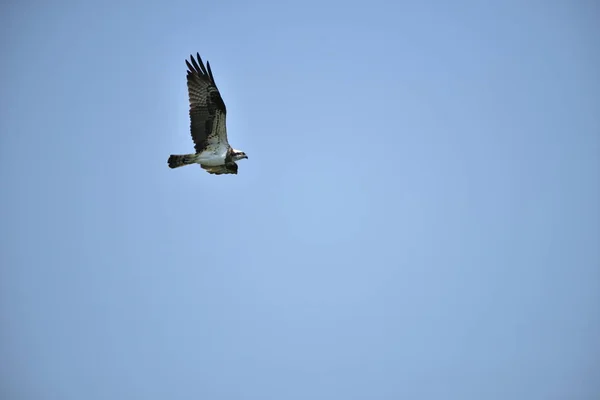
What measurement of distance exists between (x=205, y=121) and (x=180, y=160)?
5.03 ft

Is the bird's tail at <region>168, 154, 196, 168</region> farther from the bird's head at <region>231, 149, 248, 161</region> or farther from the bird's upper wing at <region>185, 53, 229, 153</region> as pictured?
the bird's head at <region>231, 149, 248, 161</region>

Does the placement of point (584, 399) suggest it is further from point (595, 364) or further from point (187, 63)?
point (187, 63)

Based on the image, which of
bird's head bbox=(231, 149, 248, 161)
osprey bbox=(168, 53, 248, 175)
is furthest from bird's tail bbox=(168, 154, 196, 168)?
bird's head bbox=(231, 149, 248, 161)

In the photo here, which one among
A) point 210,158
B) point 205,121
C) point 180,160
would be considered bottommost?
point 180,160

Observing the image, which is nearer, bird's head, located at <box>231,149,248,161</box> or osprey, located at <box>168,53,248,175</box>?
osprey, located at <box>168,53,248,175</box>

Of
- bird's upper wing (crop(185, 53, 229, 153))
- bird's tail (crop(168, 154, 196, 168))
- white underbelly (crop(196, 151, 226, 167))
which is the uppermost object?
bird's upper wing (crop(185, 53, 229, 153))

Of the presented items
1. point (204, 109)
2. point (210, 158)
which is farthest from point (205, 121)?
point (210, 158)

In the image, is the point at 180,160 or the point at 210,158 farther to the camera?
the point at 210,158

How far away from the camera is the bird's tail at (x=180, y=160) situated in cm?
1803

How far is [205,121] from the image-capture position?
60.3 feet

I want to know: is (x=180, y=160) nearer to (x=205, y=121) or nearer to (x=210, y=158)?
(x=210, y=158)

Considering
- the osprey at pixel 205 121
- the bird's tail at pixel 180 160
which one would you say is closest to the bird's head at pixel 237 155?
the osprey at pixel 205 121

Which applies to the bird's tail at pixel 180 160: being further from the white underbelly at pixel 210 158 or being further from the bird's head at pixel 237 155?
the bird's head at pixel 237 155

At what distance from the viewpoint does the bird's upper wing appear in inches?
708
